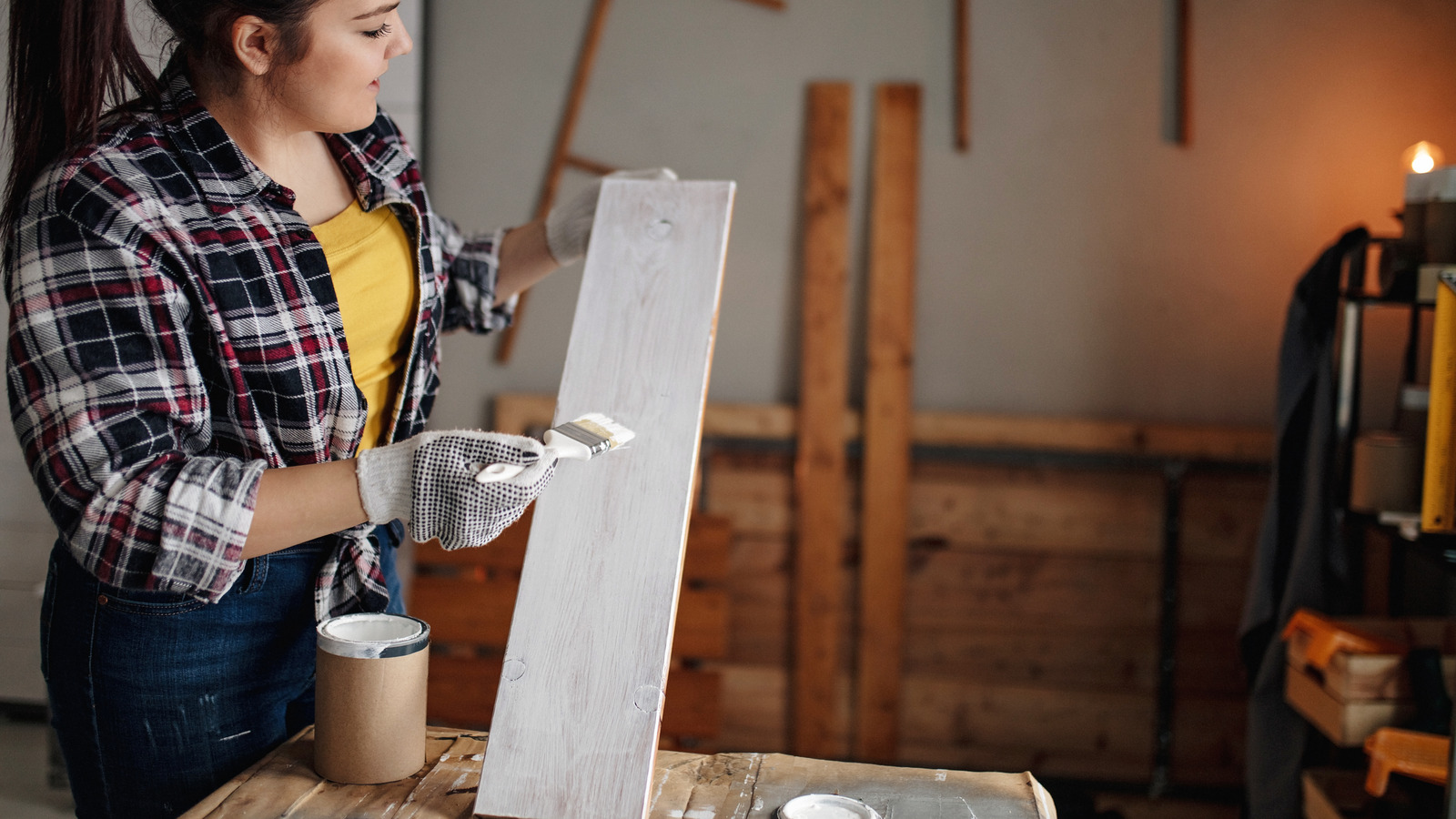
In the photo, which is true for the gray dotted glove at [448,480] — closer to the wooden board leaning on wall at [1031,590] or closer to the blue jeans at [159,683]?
the blue jeans at [159,683]

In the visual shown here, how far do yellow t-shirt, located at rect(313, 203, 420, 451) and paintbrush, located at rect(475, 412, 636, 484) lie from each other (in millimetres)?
270

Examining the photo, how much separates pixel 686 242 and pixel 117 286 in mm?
572

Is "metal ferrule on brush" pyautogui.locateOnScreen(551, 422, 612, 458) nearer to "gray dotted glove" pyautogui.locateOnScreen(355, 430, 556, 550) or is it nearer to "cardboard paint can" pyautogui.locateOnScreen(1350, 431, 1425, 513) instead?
"gray dotted glove" pyautogui.locateOnScreen(355, 430, 556, 550)

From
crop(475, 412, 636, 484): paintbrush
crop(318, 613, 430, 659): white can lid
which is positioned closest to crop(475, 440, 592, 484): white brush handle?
crop(475, 412, 636, 484): paintbrush

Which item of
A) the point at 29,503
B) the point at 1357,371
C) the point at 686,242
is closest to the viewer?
the point at 686,242

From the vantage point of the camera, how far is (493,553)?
101 inches

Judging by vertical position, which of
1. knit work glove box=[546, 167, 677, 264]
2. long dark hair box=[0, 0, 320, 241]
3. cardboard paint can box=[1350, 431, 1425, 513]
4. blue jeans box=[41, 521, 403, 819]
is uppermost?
long dark hair box=[0, 0, 320, 241]

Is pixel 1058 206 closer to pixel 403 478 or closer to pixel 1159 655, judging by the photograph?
pixel 1159 655

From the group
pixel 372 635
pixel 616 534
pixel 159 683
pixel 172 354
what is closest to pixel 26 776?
pixel 159 683

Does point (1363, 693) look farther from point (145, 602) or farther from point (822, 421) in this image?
point (145, 602)

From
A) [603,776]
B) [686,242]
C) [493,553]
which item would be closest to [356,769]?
[603,776]

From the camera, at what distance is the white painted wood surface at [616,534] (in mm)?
937

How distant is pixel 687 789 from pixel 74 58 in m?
0.92

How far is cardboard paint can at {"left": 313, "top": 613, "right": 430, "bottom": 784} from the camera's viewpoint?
0.97 m
